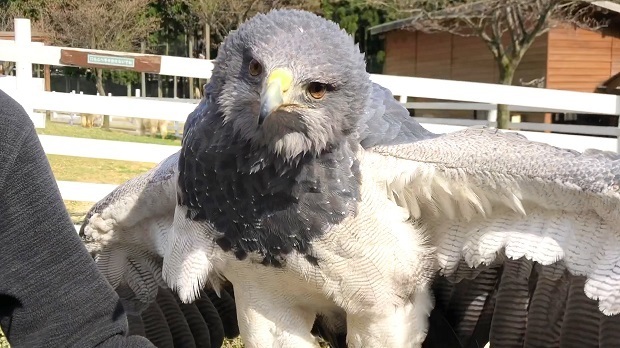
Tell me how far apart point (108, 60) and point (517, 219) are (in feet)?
14.5

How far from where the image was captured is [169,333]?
4004 mm

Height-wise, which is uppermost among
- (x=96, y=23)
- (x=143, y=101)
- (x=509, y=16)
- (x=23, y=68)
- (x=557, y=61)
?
(x=96, y=23)

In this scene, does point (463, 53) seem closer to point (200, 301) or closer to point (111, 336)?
point (200, 301)

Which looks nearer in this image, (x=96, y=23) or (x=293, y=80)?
(x=293, y=80)

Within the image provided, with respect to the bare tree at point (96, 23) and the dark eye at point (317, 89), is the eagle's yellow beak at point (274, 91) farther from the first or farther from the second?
the bare tree at point (96, 23)

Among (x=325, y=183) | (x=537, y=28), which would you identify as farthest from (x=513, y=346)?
(x=537, y=28)

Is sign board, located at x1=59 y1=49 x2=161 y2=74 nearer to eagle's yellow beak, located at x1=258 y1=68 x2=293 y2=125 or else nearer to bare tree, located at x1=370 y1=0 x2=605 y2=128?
eagle's yellow beak, located at x1=258 y1=68 x2=293 y2=125

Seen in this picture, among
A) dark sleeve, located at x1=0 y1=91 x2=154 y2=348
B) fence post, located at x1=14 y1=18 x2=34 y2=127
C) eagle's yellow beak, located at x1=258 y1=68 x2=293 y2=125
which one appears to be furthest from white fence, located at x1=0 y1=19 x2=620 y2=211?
dark sleeve, located at x1=0 y1=91 x2=154 y2=348

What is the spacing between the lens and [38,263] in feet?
5.49

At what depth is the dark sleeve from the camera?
162 centimetres

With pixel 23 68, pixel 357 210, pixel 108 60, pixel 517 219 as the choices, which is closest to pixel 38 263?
pixel 357 210

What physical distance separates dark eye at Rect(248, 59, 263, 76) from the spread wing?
0.59 m

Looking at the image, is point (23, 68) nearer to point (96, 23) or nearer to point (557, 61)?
point (557, 61)

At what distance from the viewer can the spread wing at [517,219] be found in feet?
8.96
